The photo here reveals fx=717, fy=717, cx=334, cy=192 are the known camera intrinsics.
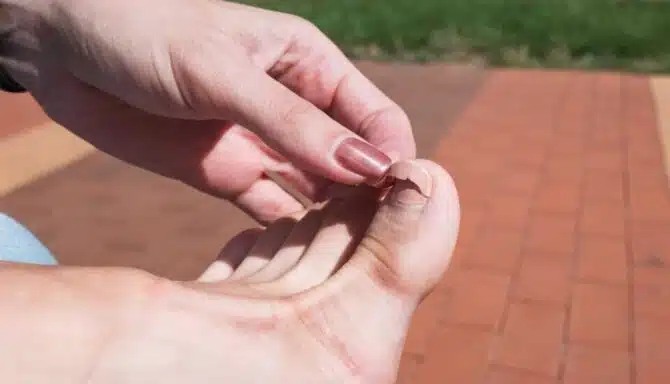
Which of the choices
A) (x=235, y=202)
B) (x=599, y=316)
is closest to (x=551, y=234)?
(x=599, y=316)

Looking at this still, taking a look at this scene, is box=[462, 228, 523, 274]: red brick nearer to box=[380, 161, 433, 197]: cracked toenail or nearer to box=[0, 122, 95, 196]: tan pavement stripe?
box=[380, 161, 433, 197]: cracked toenail

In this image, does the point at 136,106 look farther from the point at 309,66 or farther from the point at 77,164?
the point at 77,164

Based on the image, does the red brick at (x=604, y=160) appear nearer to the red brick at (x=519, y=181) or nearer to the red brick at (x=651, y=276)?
the red brick at (x=519, y=181)

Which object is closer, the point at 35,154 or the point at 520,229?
the point at 520,229

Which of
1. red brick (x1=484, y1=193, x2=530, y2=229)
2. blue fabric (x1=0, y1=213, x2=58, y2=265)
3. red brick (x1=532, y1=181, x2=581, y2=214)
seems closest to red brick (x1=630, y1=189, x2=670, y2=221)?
red brick (x1=532, y1=181, x2=581, y2=214)

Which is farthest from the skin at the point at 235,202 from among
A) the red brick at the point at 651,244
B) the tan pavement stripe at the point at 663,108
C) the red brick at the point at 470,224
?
the tan pavement stripe at the point at 663,108

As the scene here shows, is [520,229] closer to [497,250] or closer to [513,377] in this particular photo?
[497,250]
